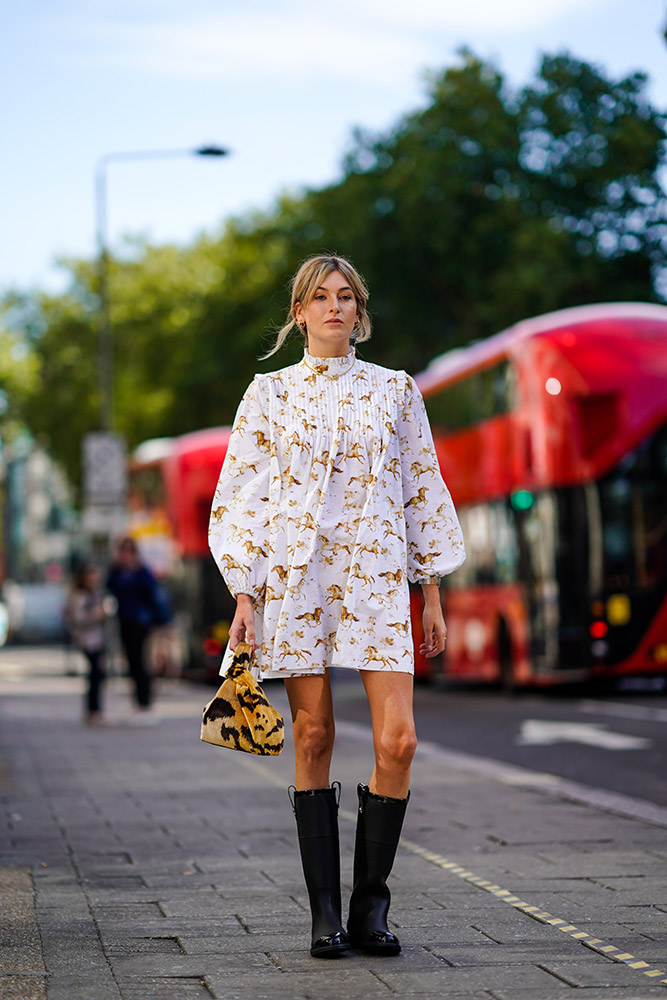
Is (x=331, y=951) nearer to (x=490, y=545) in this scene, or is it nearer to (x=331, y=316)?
(x=331, y=316)

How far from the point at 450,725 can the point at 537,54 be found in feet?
81.5

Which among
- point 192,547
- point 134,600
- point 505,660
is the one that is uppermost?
point 192,547

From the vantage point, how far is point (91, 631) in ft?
57.7

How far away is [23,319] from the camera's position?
66562mm

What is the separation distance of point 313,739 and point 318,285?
1.29 meters

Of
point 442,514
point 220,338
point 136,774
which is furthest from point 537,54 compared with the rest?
point 442,514

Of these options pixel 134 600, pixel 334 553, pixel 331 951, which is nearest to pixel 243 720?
pixel 334 553

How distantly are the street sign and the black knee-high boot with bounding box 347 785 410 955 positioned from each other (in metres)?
22.3

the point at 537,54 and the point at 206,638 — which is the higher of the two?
the point at 537,54

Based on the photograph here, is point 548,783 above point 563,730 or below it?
below

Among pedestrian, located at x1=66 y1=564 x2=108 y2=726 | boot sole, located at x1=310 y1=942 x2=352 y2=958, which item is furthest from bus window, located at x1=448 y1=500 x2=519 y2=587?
boot sole, located at x1=310 y1=942 x2=352 y2=958

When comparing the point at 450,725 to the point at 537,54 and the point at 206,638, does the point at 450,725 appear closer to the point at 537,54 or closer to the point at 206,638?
the point at 206,638

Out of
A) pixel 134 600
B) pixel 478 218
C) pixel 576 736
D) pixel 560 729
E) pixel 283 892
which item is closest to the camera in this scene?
pixel 283 892

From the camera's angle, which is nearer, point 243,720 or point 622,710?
point 243,720
